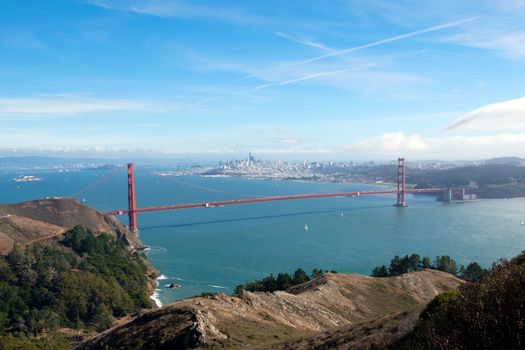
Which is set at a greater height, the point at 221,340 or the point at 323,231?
the point at 221,340

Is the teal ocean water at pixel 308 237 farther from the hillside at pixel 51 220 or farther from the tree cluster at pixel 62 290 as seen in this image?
the hillside at pixel 51 220

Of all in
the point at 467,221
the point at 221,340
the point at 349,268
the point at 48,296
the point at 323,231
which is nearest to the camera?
the point at 221,340

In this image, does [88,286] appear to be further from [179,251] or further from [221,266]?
[179,251]

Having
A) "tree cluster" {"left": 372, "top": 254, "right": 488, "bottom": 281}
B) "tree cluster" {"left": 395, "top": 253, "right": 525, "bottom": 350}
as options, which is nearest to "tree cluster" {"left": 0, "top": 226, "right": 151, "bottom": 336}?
"tree cluster" {"left": 372, "top": 254, "right": 488, "bottom": 281}

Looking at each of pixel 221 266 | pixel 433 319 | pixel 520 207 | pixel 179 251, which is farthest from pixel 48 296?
pixel 520 207

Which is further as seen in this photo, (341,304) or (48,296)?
(48,296)

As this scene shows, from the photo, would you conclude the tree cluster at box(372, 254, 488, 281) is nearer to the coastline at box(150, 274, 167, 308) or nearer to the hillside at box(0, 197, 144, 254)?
the coastline at box(150, 274, 167, 308)

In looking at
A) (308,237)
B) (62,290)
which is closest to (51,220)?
(62,290)
